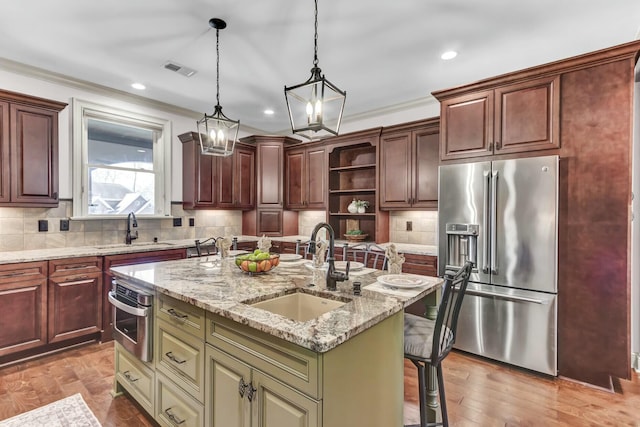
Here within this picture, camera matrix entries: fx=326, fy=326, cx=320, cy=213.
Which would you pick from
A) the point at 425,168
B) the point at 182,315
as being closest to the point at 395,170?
the point at 425,168

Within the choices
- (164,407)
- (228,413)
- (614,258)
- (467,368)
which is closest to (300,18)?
(228,413)

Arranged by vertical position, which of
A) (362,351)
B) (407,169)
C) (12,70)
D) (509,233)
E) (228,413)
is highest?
(12,70)

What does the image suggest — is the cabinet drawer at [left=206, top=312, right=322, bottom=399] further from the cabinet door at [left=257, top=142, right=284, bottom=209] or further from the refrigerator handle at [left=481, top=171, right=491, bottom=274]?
the cabinet door at [left=257, top=142, right=284, bottom=209]

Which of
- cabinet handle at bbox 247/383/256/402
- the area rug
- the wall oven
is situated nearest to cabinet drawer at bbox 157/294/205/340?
the wall oven

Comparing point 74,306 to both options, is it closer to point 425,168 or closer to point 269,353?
point 269,353

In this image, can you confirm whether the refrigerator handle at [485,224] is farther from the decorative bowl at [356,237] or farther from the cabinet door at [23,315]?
Answer: the cabinet door at [23,315]

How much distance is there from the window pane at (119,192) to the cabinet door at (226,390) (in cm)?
336

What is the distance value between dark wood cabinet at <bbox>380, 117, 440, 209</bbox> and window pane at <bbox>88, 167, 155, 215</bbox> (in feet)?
10.4

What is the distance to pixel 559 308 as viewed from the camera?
8.60 feet

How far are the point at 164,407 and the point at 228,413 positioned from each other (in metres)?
0.68

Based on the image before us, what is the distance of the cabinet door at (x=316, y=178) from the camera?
4859 mm

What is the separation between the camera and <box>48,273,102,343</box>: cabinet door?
308 cm

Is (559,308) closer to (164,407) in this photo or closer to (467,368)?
(467,368)

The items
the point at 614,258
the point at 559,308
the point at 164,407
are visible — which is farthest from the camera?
the point at 559,308
